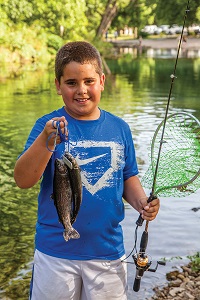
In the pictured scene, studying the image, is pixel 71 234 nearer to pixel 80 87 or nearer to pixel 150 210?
pixel 150 210

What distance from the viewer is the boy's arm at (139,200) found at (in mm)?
3084

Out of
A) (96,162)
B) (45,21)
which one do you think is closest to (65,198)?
(96,162)

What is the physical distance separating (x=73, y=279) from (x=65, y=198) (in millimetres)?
552

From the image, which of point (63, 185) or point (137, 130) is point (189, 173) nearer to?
point (63, 185)

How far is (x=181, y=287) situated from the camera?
5.45m

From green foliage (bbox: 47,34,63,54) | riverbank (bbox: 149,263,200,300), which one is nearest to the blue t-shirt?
riverbank (bbox: 149,263,200,300)

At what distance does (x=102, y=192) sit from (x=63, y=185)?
0.44 metres

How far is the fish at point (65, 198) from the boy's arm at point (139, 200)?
456 mm

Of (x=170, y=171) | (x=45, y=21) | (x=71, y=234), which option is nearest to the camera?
(x=71, y=234)

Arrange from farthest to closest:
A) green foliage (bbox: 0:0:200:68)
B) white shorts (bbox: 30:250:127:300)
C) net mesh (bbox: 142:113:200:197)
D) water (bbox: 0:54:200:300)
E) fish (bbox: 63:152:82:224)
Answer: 1. green foliage (bbox: 0:0:200:68)
2. water (bbox: 0:54:200:300)
3. net mesh (bbox: 142:113:200:197)
4. white shorts (bbox: 30:250:127:300)
5. fish (bbox: 63:152:82:224)

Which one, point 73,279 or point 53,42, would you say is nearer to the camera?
point 73,279

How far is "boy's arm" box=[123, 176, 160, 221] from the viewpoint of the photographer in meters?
3.08

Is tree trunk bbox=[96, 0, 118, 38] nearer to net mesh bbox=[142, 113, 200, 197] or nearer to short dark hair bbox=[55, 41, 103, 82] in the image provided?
net mesh bbox=[142, 113, 200, 197]

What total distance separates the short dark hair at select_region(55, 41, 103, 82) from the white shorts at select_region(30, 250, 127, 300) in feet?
3.30
